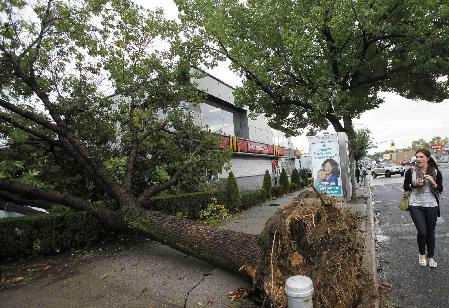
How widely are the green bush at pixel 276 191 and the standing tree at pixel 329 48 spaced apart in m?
5.67

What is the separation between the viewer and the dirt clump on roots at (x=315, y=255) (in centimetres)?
364

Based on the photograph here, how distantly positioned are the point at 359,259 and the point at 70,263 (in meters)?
5.62

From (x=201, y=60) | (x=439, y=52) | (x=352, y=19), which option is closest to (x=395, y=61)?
(x=439, y=52)

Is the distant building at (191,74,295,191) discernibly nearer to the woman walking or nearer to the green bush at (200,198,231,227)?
the green bush at (200,198,231,227)

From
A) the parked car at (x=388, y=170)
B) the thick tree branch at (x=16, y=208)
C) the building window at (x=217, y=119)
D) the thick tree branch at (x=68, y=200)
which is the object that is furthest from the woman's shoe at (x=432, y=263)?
the parked car at (x=388, y=170)

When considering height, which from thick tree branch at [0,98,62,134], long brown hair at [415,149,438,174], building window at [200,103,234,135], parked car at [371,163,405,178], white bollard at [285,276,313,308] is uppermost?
building window at [200,103,234,135]

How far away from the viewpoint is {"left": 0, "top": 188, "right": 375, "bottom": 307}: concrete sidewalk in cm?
434

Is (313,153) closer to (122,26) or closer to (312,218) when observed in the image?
(122,26)

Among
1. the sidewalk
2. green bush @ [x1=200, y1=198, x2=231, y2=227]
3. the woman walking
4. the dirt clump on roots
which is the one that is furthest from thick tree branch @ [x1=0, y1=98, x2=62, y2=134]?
the woman walking

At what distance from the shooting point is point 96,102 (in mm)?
8977

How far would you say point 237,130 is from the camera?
24.7m

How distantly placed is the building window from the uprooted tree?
8.13 m

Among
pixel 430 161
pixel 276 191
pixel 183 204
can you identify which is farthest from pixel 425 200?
pixel 276 191

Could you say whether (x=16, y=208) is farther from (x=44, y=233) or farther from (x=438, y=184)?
(x=438, y=184)
